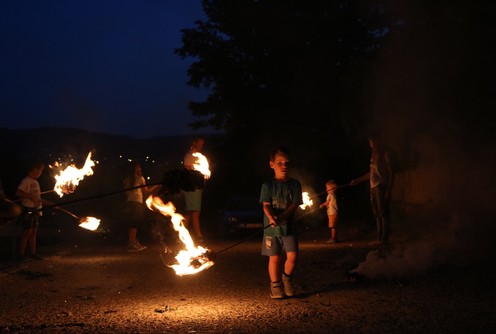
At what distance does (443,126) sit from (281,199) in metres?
6.76

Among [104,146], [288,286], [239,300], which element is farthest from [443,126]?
[104,146]

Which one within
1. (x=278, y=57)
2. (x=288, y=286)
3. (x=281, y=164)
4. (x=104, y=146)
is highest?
(x=104, y=146)

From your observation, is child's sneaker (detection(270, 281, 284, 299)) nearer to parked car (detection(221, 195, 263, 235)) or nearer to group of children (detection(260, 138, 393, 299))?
group of children (detection(260, 138, 393, 299))

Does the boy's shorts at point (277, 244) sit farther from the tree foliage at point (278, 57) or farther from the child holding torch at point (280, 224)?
the tree foliage at point (278, 57)

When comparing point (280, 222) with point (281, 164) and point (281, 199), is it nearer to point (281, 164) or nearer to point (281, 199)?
point (281, 199)

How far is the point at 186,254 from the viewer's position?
738cm

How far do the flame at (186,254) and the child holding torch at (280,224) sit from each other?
2.51 ft

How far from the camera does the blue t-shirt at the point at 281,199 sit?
753cm

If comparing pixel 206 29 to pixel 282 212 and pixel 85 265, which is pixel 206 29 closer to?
pixel 85 265

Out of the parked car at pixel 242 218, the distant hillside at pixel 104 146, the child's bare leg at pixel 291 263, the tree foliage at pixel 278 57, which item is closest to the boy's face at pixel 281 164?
the child's bare leg at pixel 291 263

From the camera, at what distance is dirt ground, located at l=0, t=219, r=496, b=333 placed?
5.80m

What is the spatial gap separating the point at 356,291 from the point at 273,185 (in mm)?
1629

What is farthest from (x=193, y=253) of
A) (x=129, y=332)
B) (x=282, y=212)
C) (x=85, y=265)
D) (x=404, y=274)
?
(x=85, y=265)

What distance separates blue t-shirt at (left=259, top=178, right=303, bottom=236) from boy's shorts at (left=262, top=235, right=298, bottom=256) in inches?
2.5
